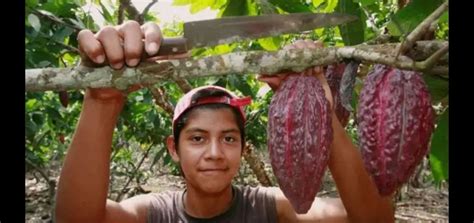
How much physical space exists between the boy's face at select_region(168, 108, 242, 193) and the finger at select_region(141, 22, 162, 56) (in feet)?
2.54

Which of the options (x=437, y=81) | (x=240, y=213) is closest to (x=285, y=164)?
(x=437, y=81)

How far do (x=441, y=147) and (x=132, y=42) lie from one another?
0.71m

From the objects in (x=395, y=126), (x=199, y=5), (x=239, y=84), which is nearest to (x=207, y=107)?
(x=199, y=5)

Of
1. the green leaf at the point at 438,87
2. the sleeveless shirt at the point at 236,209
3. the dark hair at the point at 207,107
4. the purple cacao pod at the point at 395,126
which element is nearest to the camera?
the purple cacao pod at the point at 395,126

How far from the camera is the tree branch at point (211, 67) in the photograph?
3.24 feet

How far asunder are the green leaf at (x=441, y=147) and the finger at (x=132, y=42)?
66cm

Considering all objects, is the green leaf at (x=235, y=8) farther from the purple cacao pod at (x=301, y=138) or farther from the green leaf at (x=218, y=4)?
the purple cacao pod at (x=301, y=138)

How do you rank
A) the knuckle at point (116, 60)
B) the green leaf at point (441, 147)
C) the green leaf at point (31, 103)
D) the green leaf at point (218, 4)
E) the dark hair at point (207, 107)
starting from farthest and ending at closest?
the green leaf at point (31, 103) < the green leaf at point (218, 4) < the dark hair at point (207, 107) < the green leaf at point (441, 147) < the knuckle at point (116, 60)

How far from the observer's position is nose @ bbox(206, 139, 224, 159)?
1.96 meters

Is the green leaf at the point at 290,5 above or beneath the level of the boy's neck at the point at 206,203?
above

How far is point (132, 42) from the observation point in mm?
1188

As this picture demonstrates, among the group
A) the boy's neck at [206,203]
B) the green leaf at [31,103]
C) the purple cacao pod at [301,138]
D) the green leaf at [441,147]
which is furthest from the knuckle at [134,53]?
the green leaf at [31,103]

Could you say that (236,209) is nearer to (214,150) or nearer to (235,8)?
(214,150)
